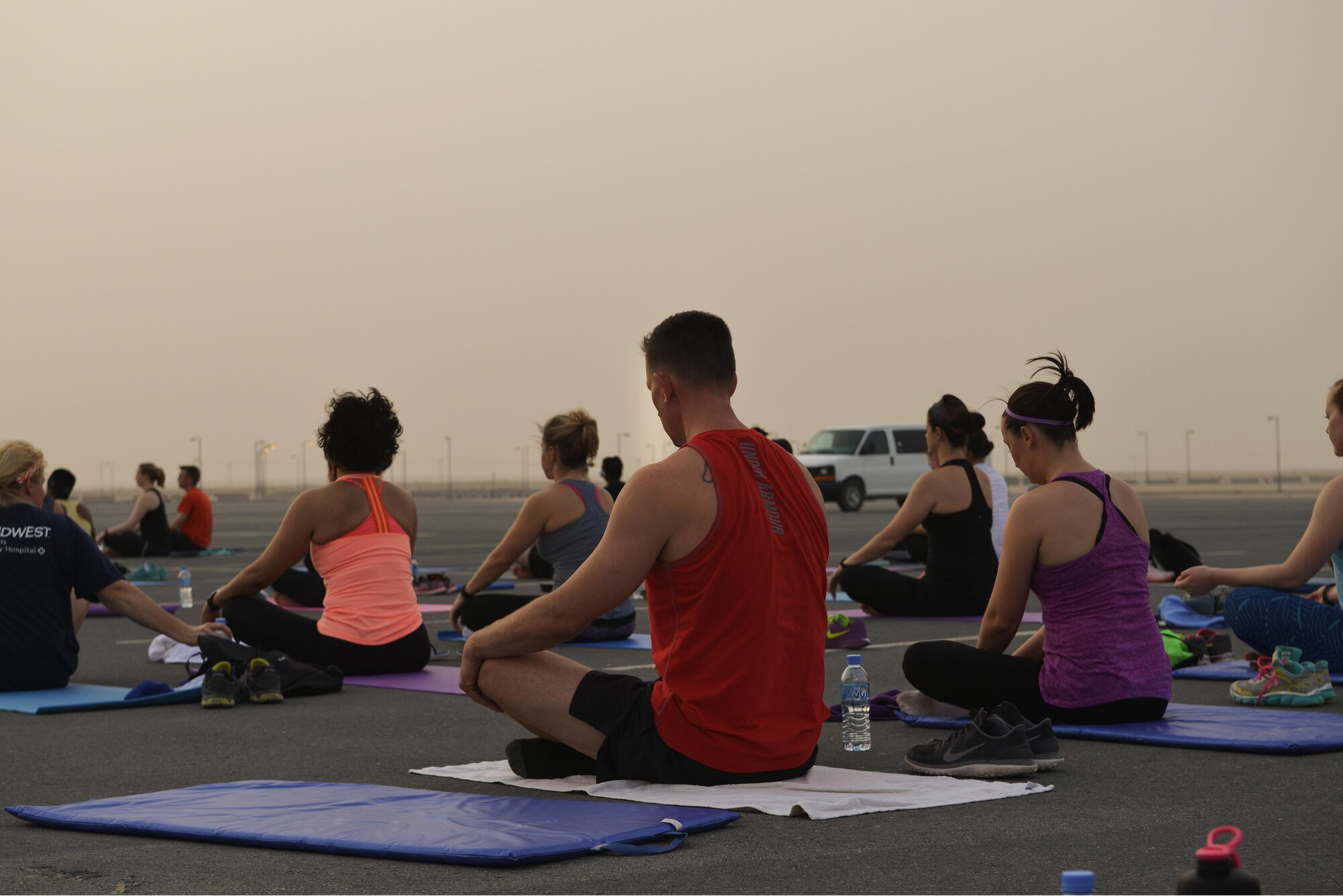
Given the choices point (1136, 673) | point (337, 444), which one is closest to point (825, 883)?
point (1136, 673)

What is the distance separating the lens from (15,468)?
7.37 metres

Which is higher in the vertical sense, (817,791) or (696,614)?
(696,614)

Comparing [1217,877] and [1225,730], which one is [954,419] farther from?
[1217,877]

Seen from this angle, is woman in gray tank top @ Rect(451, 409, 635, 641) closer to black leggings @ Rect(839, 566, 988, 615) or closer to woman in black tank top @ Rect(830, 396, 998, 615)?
woman in black tank top @ Rect(830, 396, 998, 615)

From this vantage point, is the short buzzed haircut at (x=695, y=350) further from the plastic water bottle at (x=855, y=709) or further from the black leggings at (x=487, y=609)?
the black leggings at (x=487, y=609)

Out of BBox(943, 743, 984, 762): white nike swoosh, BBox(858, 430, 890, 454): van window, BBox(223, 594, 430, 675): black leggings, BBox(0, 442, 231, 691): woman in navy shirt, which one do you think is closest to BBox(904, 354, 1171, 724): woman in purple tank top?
BBox(943, 743, 984, 762): white nike swoosh

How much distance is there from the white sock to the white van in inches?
1102

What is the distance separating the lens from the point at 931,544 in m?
10.8

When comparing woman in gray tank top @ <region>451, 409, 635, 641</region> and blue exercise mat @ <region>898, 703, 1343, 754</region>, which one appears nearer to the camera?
blue exercise mat @ <region>898, 703, 1343, 754</region>

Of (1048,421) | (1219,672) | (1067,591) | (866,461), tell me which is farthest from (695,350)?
(866,461)

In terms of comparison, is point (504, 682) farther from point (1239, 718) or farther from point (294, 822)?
point (1239, 718)

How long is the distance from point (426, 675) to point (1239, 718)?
13.4 ft

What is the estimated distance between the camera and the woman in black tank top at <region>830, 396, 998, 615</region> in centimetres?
1002

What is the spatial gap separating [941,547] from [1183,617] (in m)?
1.69
